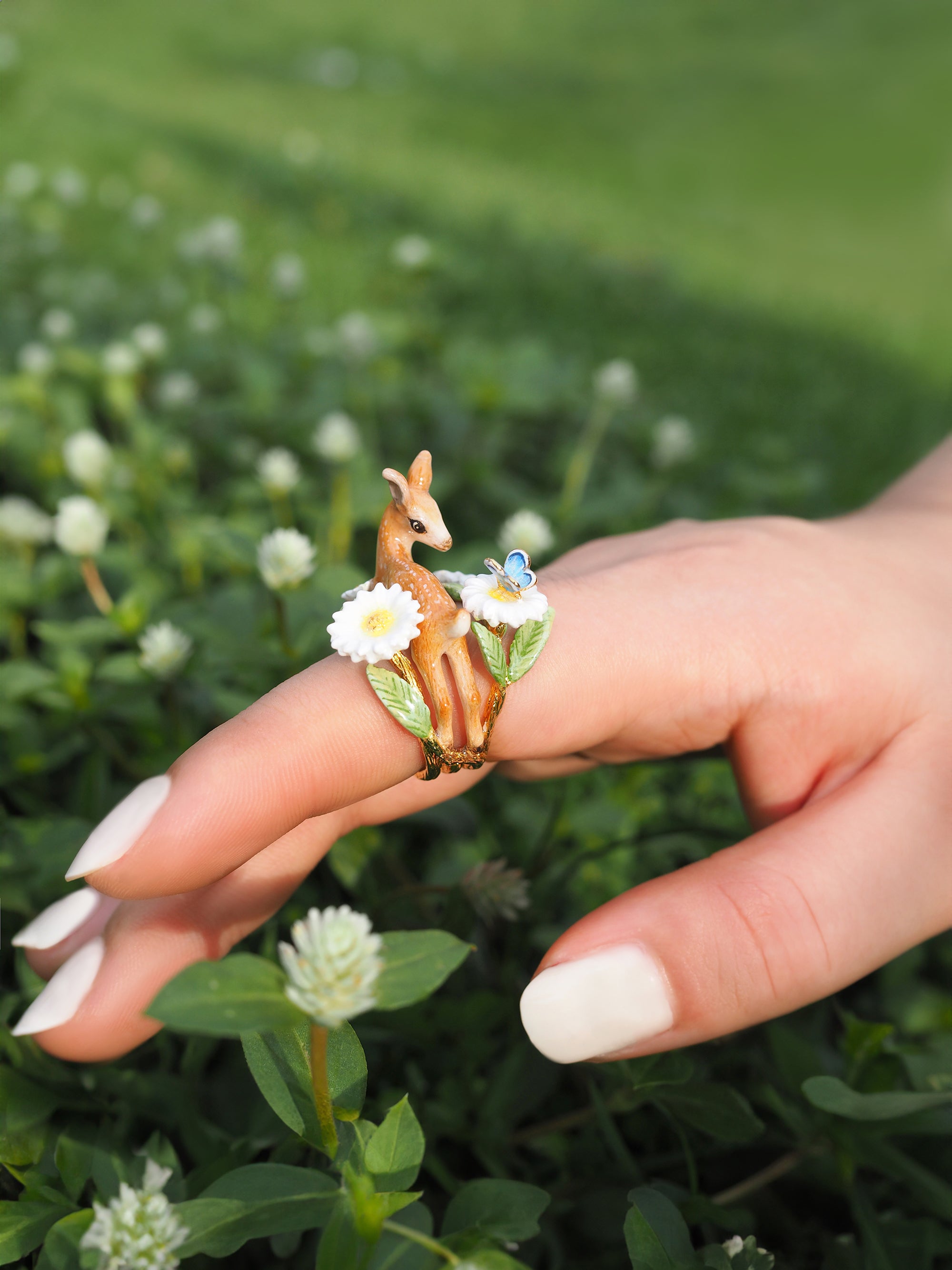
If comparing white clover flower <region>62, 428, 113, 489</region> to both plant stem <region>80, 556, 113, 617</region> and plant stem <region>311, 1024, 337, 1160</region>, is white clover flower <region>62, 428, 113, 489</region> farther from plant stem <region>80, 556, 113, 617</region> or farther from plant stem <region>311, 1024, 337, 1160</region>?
plant stem <region>311, 1024, 337, 1160</region>

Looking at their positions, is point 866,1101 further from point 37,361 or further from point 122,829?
point 37,361

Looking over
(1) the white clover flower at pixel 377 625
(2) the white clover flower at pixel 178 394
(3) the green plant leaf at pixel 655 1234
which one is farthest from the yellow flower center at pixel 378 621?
(2) the white clover flower at pixel 178 394

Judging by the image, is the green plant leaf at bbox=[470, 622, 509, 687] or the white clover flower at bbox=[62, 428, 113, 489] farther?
the white clover flower at bbox=[62, 428, 113, 489]

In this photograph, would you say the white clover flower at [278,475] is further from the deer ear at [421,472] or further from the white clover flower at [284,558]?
the deer ear at [421,472]

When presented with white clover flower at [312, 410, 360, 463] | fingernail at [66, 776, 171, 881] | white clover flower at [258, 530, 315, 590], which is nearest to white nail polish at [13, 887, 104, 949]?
fingernail at [66, 776, 171, 881]

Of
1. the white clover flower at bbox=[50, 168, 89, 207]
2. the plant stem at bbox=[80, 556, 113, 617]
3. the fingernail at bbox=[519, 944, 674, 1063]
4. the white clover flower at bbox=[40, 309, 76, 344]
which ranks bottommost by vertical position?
the fingernail at bbox=[519, 944, 674, 1063]

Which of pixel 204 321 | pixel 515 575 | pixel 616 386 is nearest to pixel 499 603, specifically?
pixel 515 575
